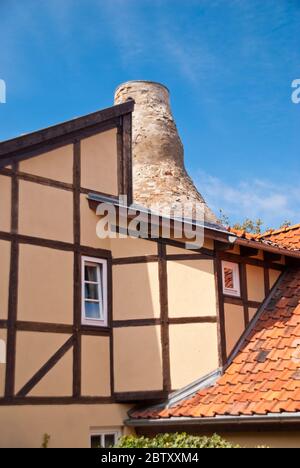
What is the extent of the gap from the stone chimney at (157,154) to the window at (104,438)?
36.5ft

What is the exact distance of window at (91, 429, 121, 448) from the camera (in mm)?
11547

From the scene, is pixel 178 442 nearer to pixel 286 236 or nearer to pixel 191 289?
pixel 191 289

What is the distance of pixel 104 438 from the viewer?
11.7 meters

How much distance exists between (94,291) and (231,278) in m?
2.63

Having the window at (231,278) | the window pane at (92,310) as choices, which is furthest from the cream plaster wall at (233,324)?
the window pane at (92,310)

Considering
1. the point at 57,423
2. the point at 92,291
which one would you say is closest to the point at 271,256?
the point at 92,291

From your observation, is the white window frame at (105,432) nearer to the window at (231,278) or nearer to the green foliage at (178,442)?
the green foliage at (178,442)

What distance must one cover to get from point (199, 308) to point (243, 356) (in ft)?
3.75

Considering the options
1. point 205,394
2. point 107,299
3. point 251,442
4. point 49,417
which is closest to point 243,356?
A: point 205,394

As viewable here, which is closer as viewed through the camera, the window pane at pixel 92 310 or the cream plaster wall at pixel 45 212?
the cream plaster wall at pixel 45 212

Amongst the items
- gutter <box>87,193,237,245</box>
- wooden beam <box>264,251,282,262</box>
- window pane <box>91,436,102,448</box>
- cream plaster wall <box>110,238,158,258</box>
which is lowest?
window pane <box>91,436,102,448</box>

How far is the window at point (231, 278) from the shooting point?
12.7 m

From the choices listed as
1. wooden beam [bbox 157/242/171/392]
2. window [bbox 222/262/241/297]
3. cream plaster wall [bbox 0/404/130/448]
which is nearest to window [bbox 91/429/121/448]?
cream plaster wall [bbox 0/404/130/448]

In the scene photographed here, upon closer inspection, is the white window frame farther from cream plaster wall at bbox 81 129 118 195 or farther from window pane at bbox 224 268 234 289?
cream plaster wall at bbox 81 129 118 195
